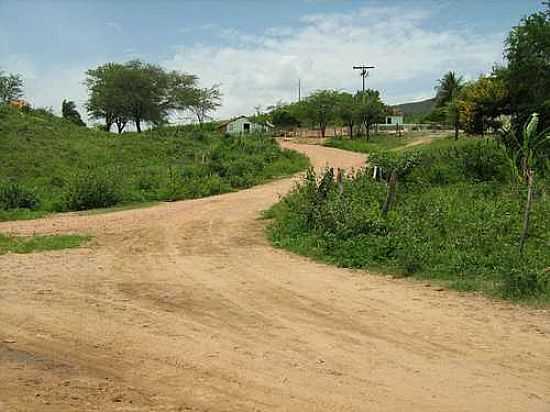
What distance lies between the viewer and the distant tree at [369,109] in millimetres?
53406

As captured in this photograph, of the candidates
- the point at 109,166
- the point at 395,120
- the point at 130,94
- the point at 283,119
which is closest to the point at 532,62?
the point at 109,166

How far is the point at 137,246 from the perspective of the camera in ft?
35.5

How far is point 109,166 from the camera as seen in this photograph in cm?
2472

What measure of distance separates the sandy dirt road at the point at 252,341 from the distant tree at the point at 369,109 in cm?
4557

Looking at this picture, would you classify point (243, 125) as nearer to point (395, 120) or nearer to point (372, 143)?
point (395, 120)

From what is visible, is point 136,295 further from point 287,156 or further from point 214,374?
point 287,156

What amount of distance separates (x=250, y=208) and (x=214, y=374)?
37.4 feet

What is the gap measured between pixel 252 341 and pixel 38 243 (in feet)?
22.3

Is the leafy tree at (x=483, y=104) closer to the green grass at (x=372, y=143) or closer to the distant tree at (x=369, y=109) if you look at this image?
the green grass at (x=372, y=143)

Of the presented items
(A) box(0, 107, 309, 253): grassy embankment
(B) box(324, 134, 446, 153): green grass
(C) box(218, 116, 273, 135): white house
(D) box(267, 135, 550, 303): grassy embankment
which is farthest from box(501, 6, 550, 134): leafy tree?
(C) box(218, 116, 273, 135): white house

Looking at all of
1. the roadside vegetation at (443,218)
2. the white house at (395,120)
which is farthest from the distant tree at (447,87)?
the roadside vegetation at (443,218)

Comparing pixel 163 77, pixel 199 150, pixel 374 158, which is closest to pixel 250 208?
pixel 374 158

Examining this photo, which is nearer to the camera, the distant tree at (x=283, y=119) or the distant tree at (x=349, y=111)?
the distant tree at (x=349, y=111)

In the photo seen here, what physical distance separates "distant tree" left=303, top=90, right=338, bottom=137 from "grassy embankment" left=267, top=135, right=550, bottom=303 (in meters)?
42.6
